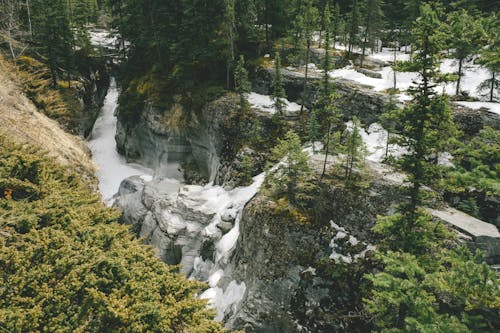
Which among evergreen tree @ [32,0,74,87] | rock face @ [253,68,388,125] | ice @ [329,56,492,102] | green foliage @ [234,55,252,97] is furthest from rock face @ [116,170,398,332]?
evergreen tree @ [32,0,74,87]

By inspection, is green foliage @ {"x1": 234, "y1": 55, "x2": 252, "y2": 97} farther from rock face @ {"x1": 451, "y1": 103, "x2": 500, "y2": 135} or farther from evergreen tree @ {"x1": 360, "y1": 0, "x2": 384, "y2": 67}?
evergreen tree @ {"x1": 360, "y1": 0, "x2": 384, "y2": 67}

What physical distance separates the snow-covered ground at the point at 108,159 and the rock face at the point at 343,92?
16.7 metres

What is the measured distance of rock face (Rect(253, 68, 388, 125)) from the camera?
1216 inches

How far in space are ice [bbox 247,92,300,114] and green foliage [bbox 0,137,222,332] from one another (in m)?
23.8

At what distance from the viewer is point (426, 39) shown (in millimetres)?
11273

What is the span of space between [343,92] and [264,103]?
805cm

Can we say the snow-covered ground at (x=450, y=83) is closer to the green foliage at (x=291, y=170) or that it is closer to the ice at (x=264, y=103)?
the ice at (x=264, y=103)

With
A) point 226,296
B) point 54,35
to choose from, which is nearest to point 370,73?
point 226,296

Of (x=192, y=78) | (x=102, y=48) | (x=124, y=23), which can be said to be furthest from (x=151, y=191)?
(x=102, y=48)

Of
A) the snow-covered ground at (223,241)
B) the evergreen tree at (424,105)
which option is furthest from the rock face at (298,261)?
the evergreen tree at (424,105)

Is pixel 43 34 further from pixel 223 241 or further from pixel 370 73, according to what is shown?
pixel 370 73

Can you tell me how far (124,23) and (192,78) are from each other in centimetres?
1484

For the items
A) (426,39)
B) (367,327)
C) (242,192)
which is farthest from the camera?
(242,192)

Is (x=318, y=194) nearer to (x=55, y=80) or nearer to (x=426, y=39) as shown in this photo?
(x=426, y=39)
